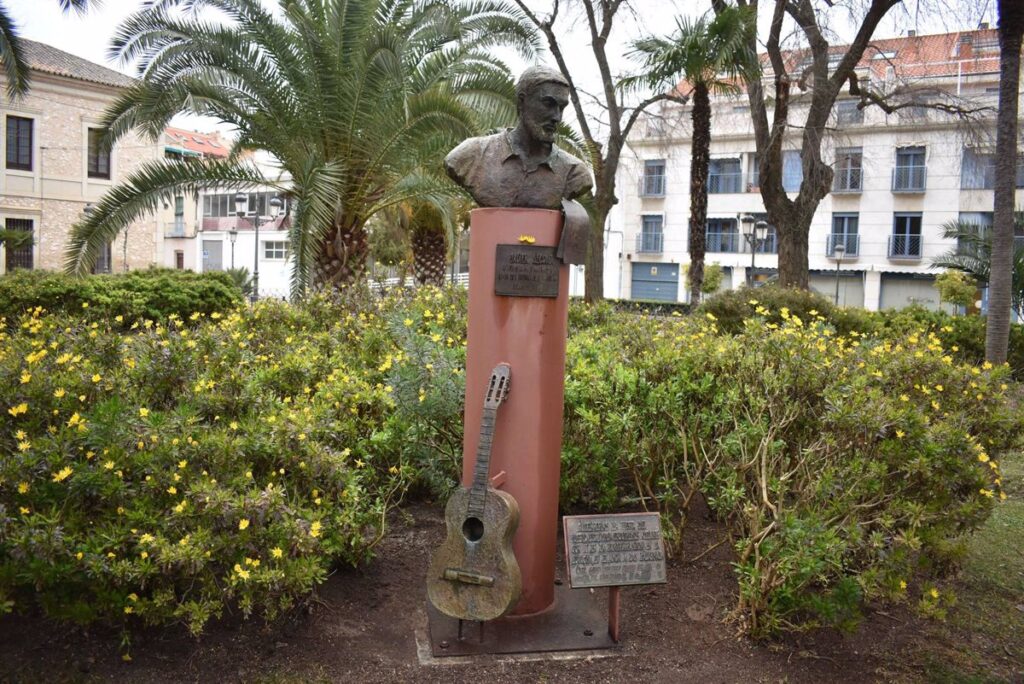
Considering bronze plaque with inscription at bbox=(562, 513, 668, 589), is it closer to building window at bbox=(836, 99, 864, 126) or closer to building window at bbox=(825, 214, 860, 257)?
building window at bbox=(836, 99, 864, 126)

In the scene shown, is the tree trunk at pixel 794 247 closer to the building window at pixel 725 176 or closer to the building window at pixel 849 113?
the building window at pixel 849 113

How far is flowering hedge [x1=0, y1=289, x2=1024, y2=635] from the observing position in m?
3.63

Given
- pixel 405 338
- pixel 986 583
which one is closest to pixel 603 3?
pixel 405 338

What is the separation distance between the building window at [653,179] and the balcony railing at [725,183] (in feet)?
8.33

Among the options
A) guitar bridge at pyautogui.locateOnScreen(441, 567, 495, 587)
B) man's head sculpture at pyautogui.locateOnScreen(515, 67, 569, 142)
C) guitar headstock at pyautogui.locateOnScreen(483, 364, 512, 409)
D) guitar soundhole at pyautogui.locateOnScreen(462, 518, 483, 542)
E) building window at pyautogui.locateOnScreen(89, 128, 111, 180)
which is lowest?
guitar bridge at pyautogui.locateOnScreen(441, 567, 495, 587)

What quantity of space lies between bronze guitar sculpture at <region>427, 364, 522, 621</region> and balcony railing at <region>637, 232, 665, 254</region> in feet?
138

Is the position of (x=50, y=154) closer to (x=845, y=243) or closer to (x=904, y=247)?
(x=845, y=243)

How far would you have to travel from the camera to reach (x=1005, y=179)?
10.6m

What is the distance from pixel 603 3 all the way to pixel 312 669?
18345mm

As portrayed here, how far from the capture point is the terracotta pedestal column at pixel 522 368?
4.14 meters

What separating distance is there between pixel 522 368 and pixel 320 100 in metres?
8.85

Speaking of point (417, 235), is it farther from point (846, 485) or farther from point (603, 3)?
point (846, 485)

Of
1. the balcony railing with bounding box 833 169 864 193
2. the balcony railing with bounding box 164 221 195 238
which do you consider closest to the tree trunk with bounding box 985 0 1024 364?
the balcony railing with bounding box 833 169 864 193

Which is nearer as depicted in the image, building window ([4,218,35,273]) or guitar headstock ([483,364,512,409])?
guitar headstock ([483,364,512,409])
